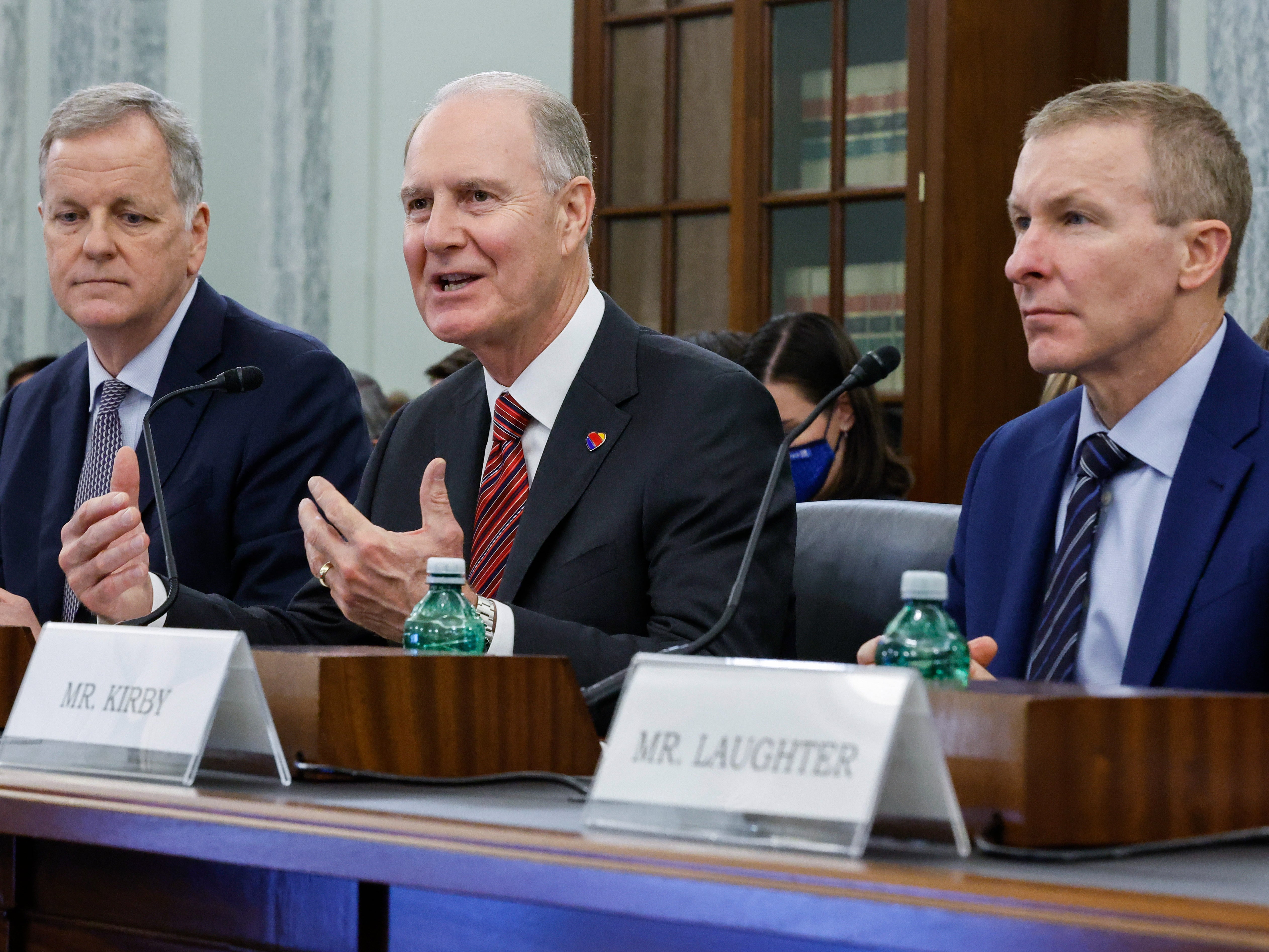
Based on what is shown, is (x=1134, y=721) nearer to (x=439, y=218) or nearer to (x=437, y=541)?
(x=437, y=541)

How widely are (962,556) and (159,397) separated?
1.07 m

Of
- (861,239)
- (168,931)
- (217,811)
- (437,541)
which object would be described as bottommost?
(168,931)

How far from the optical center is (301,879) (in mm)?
1014

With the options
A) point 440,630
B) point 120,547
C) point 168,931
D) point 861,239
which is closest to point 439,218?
point 120,547

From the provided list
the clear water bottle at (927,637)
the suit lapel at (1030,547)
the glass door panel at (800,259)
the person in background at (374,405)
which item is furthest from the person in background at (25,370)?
the clear water bottle at (927,637)

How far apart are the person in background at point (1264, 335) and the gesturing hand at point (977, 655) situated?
138 centimetres

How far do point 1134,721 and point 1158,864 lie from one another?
0.08m

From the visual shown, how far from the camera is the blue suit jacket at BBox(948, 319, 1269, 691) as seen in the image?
1.43 metres

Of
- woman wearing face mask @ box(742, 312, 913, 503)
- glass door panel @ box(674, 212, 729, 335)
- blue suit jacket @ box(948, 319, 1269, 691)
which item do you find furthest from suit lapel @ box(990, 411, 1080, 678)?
glass door panel @ box(674, 212, 729, 335)

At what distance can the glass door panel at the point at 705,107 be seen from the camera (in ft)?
15.3

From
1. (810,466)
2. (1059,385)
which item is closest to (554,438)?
(1059,385)

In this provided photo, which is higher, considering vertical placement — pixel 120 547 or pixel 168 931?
pixel 120 547

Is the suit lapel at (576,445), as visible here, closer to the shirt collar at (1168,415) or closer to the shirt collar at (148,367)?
the shirt collar at (1168,415)

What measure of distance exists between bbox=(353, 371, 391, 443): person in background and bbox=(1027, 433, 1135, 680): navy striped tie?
3.18m
